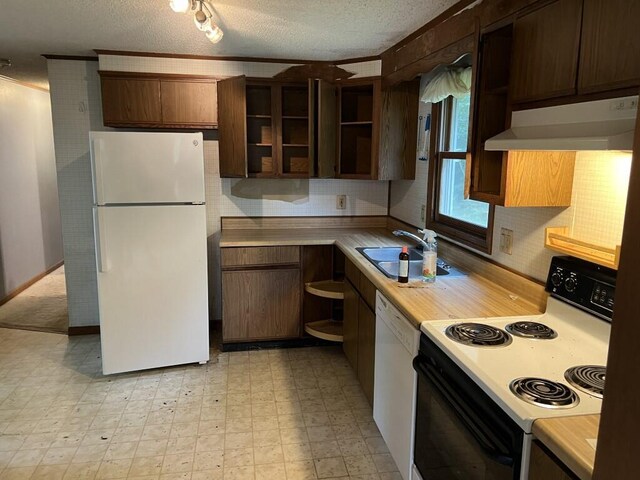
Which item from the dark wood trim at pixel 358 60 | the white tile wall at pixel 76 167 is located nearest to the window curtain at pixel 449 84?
the dark wood trim at pixel 358 60

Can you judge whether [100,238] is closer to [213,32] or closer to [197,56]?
Answer: [213,32]

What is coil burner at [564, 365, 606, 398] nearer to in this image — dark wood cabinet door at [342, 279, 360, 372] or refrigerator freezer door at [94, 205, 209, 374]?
dark wood cabinet door at [342, 279, 360, 372]

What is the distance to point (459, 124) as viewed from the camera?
2.96m

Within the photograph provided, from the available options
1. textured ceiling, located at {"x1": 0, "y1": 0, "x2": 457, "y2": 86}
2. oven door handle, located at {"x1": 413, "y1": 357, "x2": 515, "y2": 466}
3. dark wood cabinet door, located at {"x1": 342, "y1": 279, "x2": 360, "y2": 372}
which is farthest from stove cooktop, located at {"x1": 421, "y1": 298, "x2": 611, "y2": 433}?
textured ceiling, located at {"x1": 0, "y1": 0, "x2": 457, "y2": 86}

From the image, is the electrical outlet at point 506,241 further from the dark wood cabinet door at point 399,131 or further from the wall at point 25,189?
the wall at point 25,189

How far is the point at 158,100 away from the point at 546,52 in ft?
9.28

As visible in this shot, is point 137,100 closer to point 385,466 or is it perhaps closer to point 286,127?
point 286,127

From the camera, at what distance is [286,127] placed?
3.88m

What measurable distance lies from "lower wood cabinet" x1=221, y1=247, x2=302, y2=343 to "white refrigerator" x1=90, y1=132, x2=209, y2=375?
0.24 metres

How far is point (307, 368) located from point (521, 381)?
2.21 m

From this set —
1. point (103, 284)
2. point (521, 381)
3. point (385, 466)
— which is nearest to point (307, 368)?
point (385, 466)

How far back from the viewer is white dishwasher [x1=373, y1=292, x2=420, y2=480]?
77.2 inches

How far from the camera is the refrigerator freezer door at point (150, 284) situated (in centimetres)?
310

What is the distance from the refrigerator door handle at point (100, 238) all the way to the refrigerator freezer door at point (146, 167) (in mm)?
78
